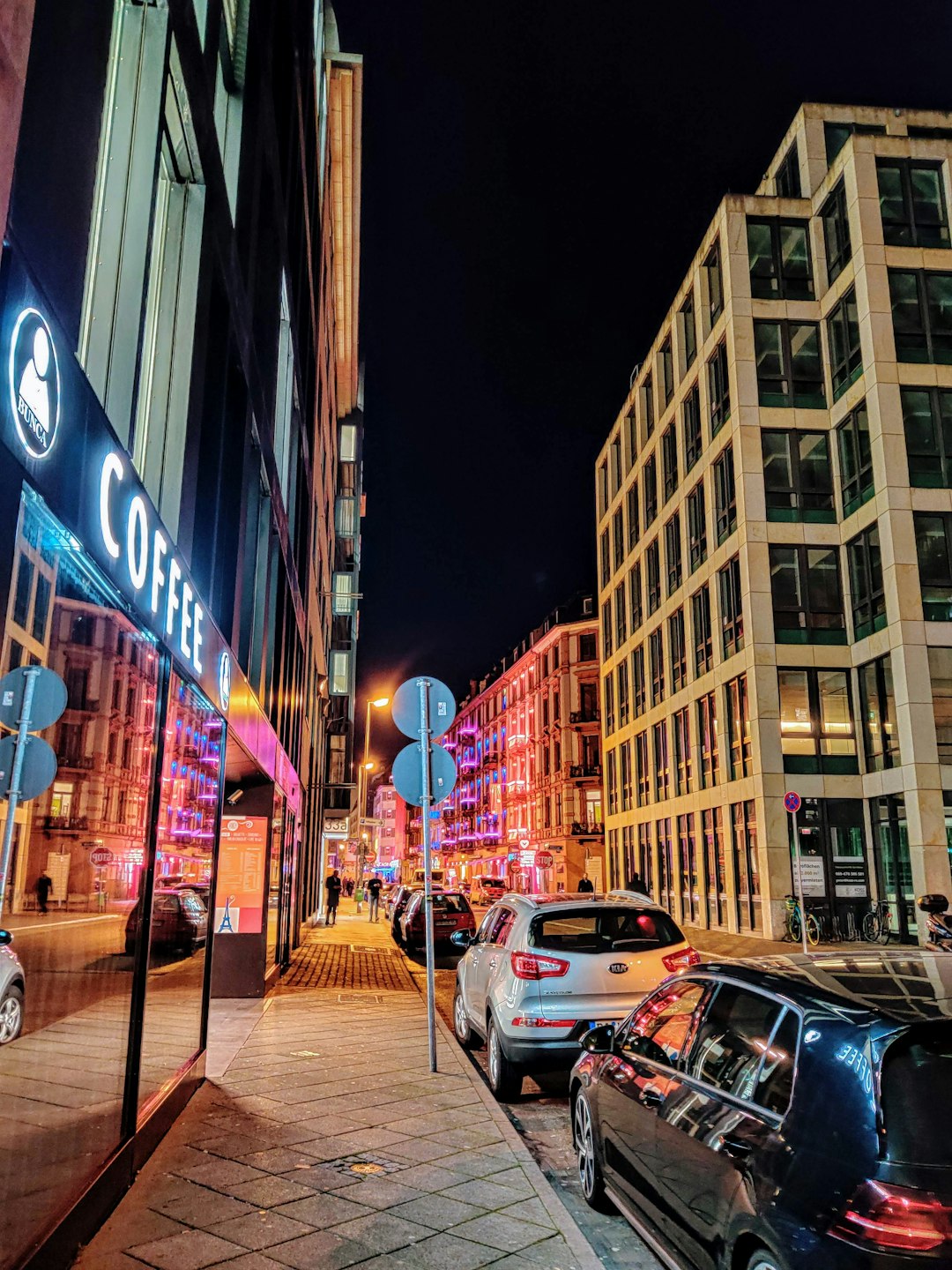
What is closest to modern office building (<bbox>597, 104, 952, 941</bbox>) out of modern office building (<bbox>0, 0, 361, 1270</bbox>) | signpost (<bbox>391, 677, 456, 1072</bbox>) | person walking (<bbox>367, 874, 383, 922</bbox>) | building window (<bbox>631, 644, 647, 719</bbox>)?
building window (<bbox>631, 644, 647, 719</bbox>)

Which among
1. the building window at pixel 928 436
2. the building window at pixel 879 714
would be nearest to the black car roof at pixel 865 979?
the building window at pixel 879 714

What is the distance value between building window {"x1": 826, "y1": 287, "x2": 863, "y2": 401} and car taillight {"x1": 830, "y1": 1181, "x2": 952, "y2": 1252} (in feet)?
96.0

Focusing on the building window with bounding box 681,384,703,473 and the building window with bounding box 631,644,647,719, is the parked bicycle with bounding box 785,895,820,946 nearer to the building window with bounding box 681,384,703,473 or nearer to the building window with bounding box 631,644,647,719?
the building window with bounding box 631,644,647,719

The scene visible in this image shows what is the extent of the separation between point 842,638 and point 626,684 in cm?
1671

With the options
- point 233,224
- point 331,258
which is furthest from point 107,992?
point 331,258

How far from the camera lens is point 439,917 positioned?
881 inches

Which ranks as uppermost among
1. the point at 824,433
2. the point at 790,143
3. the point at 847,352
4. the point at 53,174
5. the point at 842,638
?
the point at 790,143

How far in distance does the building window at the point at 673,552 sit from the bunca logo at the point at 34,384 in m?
34.5

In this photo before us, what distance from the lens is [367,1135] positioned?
6715 mm

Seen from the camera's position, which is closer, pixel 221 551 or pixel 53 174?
pixel 53 174

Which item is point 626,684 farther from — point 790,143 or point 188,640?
point 188,640

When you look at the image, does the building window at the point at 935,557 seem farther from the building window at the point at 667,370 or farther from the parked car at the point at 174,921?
the parked car at the point at 174,921

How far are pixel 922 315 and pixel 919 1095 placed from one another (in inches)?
1177

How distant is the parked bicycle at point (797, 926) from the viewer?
25.3 m
